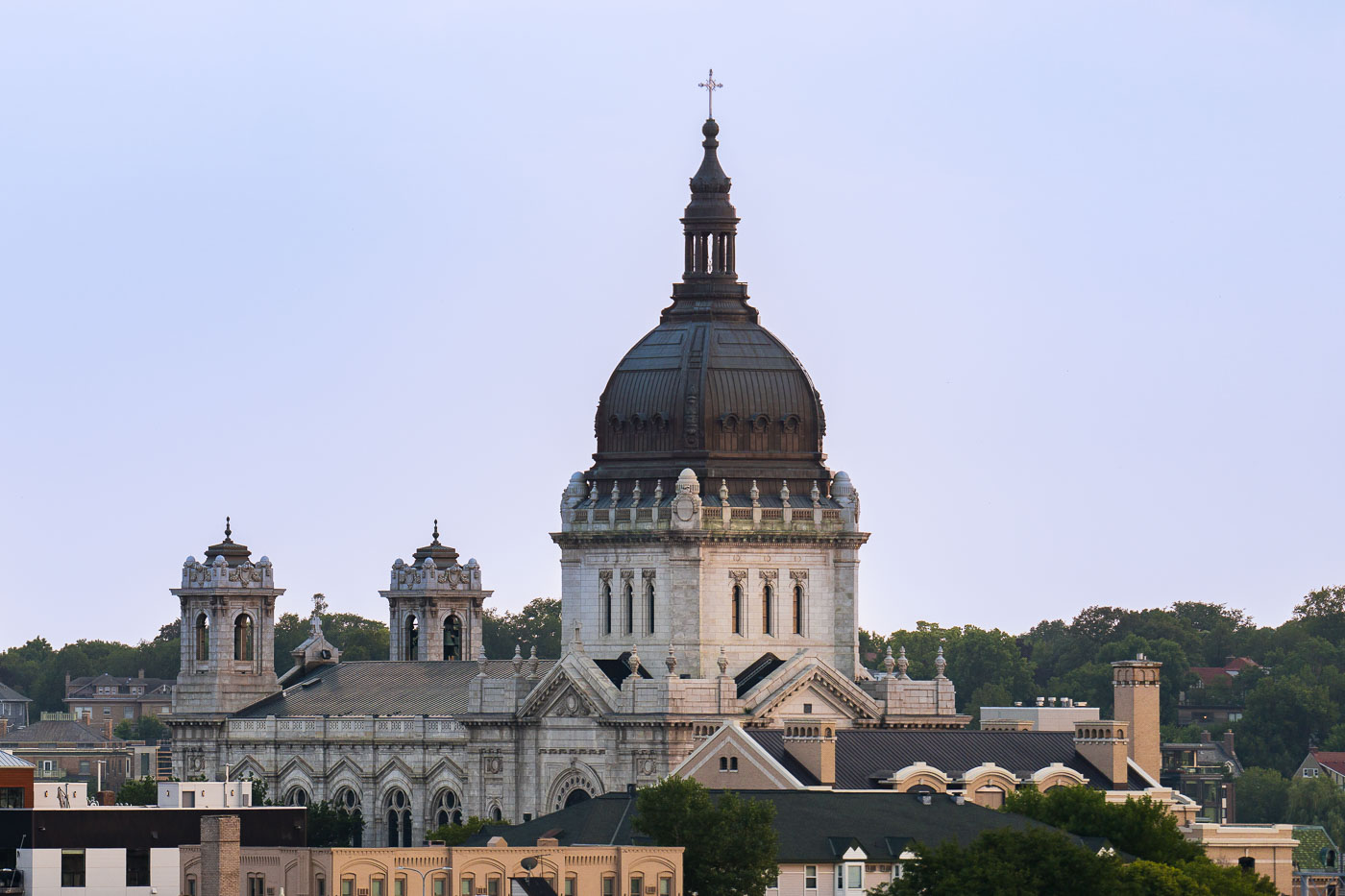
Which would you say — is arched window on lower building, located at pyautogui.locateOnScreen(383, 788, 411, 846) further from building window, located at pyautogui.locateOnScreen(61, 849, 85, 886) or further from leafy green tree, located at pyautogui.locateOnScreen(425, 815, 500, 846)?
building window, located at pyautogui.locateOnScreen(61, 849, 85, 886)

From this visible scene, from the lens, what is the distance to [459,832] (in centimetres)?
16300

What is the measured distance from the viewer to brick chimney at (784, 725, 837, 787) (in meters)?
161

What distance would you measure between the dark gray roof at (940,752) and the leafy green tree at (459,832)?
9937 millimetres

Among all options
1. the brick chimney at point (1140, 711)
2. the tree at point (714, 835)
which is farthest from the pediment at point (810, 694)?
the tree at point (714, 835)

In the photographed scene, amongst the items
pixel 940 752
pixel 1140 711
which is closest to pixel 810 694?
pixel 940 752

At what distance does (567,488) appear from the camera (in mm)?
178500

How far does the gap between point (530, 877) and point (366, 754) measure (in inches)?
2072

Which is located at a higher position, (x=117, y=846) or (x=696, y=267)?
(x=696, y=267)

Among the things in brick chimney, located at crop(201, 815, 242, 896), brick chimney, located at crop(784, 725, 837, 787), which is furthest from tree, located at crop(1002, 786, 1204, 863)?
brick chimney, located at crop(201, 815, 242, 896)

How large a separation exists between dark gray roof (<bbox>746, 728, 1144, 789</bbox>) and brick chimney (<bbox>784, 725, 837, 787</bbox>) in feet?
1.12

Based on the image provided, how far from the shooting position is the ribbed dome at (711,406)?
175 m

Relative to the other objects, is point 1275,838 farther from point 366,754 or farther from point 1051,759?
point 366,754

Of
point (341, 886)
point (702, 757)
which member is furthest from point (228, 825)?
point (702, 757)

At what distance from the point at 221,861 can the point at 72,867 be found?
14.7 metres
